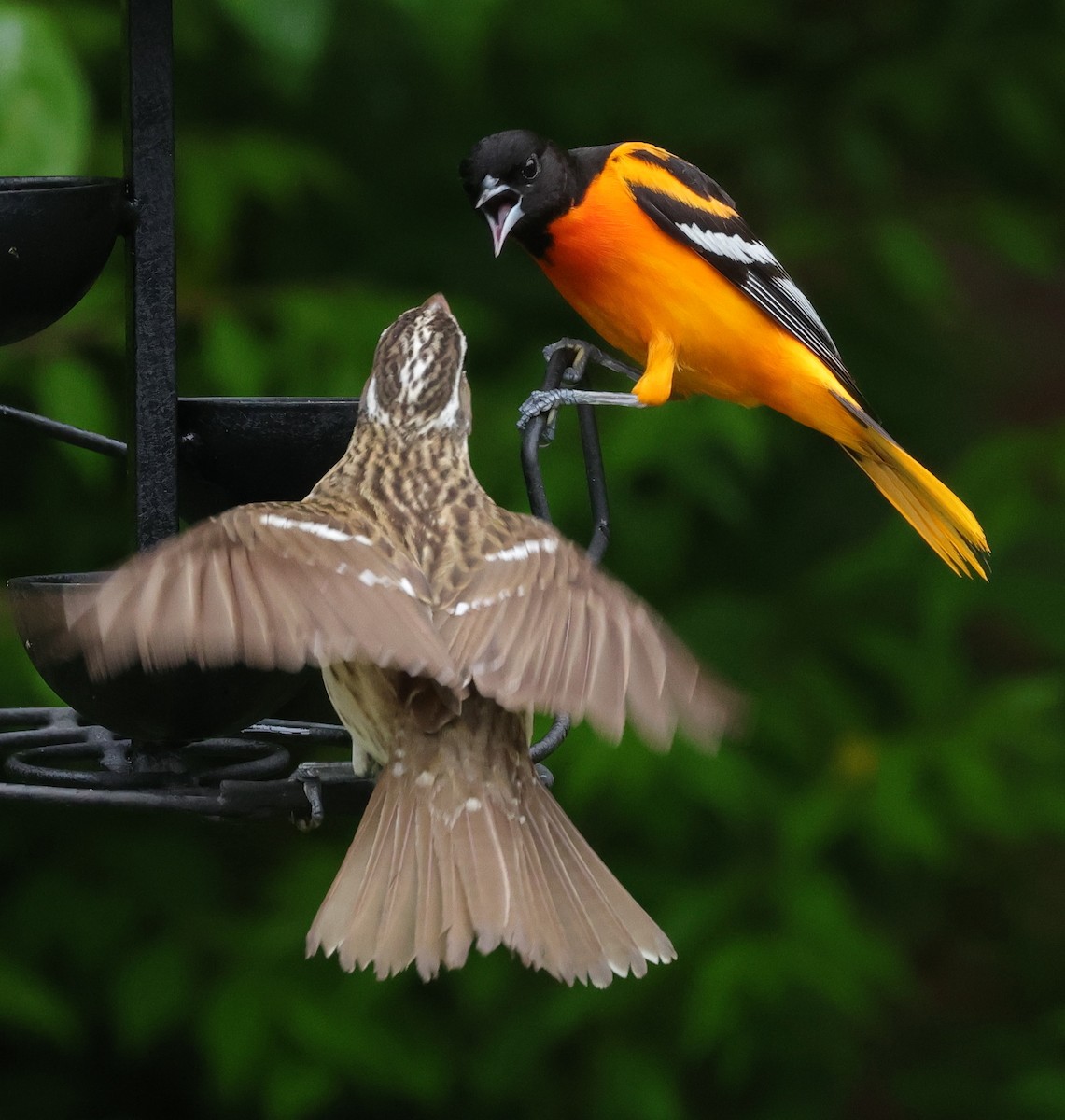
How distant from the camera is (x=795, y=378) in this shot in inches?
124

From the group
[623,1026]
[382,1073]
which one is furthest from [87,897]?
[623,1026]


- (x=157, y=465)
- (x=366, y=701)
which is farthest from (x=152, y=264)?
(x=366, y=701)

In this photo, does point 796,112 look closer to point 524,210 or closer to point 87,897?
point 524,210

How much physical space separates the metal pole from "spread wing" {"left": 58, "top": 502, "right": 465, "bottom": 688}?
381 mm

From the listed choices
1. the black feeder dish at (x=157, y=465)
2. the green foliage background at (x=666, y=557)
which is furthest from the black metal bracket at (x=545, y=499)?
the green foliage background at (x=666, y=557)

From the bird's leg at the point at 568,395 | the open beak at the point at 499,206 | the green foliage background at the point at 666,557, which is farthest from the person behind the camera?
the green foliage background at the point at 666,557

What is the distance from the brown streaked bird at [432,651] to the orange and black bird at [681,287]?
69 centimetres

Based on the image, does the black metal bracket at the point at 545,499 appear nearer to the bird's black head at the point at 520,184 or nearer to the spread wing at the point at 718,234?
the bird's black head at the point at 520,184

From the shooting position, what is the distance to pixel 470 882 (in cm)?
210

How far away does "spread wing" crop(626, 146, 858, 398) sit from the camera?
9.80 feet

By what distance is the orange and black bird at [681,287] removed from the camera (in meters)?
2.97

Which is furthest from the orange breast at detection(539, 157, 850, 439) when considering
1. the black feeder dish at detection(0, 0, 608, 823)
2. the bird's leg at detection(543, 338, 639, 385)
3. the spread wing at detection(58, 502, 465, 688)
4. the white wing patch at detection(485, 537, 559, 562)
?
the spread wing at detection(58, 502, 465, 688)

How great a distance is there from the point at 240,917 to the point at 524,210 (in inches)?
82.5

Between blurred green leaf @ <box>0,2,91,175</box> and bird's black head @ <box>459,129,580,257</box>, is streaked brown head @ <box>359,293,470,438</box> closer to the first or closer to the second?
bird's black head @ <box>459,129,580,257</box>
